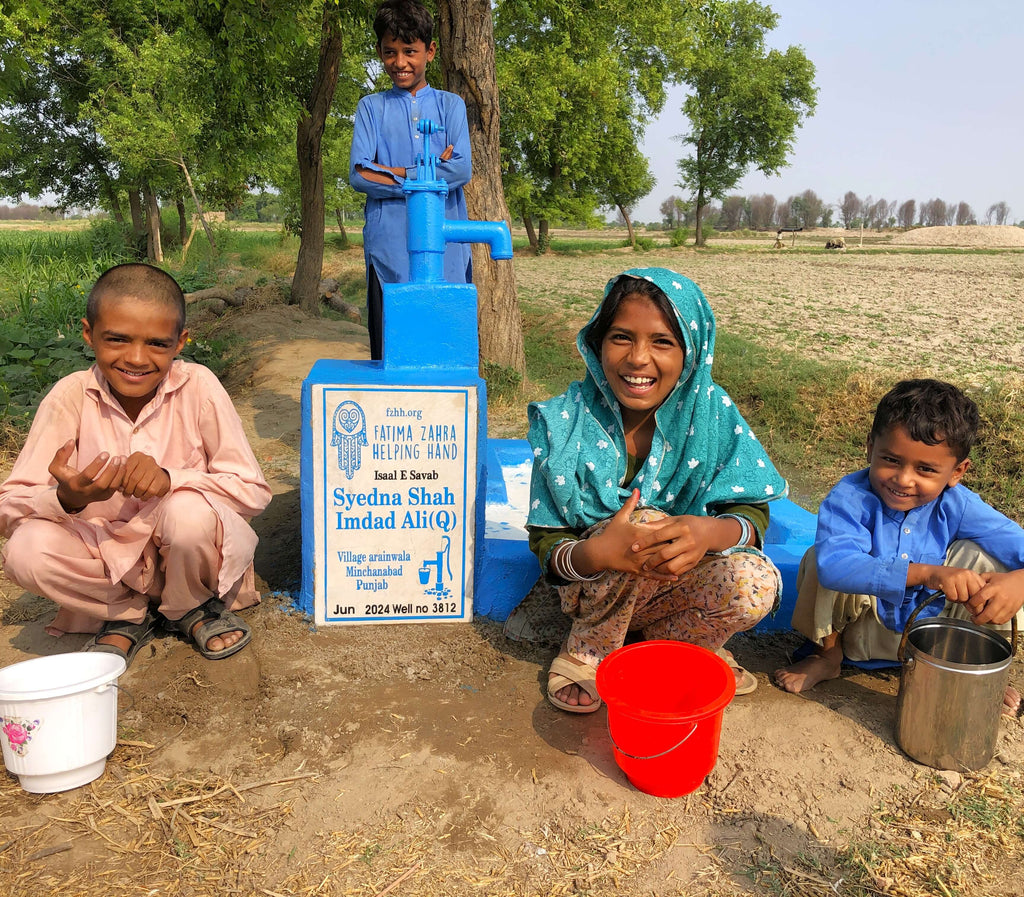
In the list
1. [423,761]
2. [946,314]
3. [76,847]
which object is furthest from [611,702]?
[946,314]

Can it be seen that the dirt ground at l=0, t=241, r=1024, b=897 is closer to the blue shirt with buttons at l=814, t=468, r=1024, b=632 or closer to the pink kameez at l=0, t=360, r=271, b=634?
the pink kameez at l=0, t=360, r=271, b=634

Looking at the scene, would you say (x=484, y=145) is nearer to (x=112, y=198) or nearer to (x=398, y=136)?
(x=398, y=136)

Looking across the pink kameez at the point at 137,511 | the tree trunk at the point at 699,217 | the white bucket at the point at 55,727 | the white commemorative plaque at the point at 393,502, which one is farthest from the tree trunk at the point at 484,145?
the tree trunk at the point at 699,217

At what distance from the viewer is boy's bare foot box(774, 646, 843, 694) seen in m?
2.34

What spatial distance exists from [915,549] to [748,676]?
60 cm

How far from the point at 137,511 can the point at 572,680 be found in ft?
4.65

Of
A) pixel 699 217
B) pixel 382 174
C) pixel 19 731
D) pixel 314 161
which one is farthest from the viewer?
pixel 699 217

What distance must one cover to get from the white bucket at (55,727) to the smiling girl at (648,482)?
1157mm

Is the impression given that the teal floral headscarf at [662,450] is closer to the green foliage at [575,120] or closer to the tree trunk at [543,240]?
the green foliage at [575,120]

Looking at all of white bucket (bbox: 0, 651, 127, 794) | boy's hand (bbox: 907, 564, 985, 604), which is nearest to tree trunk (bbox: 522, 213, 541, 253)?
boy's hand (bbox: 907, 564, 985, 604)

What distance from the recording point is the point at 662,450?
2258mm

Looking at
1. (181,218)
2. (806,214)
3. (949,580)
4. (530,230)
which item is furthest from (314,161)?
(806,214)

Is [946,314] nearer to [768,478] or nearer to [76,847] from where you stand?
[768,478]

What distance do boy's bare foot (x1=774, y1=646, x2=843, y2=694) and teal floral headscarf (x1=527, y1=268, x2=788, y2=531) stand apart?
0.57 meters
